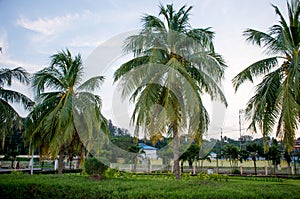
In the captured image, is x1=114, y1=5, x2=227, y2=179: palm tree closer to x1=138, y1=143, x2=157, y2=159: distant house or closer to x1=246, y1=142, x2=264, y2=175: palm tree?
x1=246, y1=142, x2=264, y2=175: palm tree

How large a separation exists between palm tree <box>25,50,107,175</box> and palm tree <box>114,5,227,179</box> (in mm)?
3084

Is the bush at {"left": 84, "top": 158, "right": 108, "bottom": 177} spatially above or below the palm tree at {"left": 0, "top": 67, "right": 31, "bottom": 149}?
below

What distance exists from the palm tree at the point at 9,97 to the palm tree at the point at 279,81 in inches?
425

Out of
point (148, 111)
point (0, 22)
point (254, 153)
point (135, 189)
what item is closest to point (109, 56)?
point (148, 111)

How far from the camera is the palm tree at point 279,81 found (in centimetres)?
958

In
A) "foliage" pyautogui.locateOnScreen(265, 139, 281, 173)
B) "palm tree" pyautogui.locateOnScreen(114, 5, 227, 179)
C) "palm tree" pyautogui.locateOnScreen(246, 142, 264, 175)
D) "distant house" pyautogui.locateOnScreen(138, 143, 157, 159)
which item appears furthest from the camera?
"distant house" pyautogui.locateOnScreen(138, 143, 157, 159)

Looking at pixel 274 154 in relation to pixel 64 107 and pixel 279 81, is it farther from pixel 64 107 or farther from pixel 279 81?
pixel 64 107

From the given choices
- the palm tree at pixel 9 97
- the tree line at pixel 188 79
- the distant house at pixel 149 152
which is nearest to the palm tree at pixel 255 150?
the distant house at pixel 149 152

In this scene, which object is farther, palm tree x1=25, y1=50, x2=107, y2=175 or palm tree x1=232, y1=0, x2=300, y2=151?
palm tree x1=25, y1=50, x2=107, y2=175

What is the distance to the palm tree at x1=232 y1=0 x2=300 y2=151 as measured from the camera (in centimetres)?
958

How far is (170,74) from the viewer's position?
9664 mm

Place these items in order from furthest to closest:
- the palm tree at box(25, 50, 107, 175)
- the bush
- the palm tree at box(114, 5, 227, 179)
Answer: the palm tree at box(25, 50, 107, 175)
the palm tree at box(114, 5, 227, 179)
the bush

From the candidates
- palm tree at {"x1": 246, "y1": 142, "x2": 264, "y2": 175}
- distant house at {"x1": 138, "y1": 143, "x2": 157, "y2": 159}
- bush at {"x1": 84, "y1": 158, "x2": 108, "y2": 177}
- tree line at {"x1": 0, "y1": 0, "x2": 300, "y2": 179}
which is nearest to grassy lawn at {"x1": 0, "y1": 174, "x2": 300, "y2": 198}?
bush at {"x1": 84, "y1": 158, "x2": 108, "y2": 177}

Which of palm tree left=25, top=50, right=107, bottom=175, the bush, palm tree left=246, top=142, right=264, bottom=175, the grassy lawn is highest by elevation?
palm tree left=25, top=50, right=107, bottom=175
